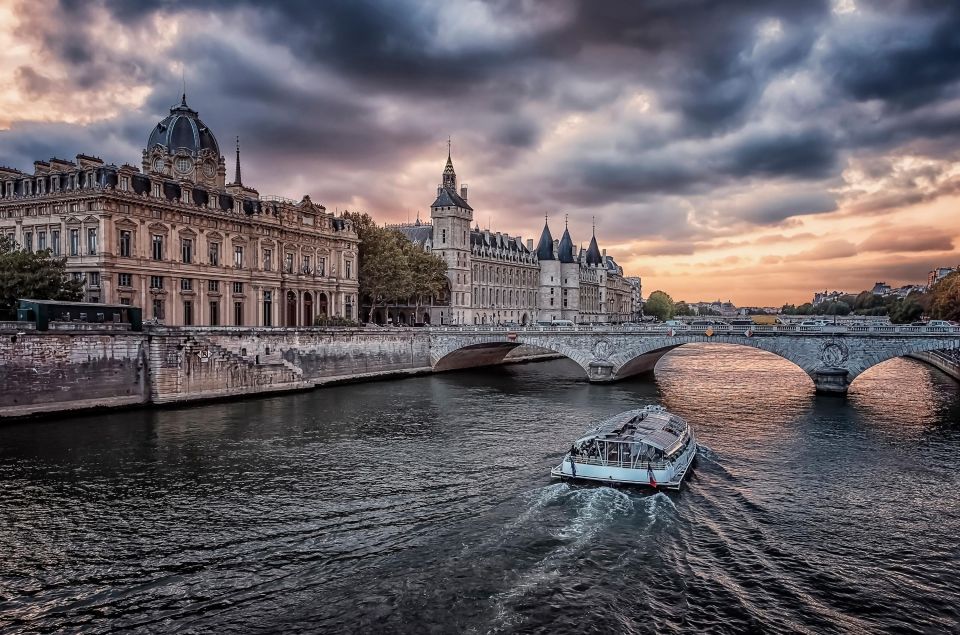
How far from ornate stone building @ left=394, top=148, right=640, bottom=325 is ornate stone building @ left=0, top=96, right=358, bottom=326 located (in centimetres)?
2163

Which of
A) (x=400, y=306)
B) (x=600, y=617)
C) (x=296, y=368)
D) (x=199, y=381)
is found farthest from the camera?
(x=400, y=306)

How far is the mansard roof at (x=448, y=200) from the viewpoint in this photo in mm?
118312

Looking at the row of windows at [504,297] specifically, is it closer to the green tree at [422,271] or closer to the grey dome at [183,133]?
the green tree at [422,271]

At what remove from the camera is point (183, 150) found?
3031 inches

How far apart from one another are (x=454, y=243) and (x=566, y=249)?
131 feet

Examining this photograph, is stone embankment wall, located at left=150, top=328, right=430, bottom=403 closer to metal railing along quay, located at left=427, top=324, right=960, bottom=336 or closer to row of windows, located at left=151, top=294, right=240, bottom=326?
metal railing along quay, located at left=427, top=324, right=960, bottom=336

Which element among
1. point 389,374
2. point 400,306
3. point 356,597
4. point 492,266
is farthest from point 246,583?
point 492,266

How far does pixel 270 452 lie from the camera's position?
112ft

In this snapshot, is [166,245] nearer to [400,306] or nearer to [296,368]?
[296,368]

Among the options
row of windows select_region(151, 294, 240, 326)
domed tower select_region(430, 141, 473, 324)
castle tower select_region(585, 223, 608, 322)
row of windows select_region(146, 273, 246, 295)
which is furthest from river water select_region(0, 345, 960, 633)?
castle tower select_region(585, 223, 608, 322)

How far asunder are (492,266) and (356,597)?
11428 cm

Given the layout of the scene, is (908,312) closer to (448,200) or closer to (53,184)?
(448,200)

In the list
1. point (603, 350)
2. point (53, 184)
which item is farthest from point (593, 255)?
point (53, 184)

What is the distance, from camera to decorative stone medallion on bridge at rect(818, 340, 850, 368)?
54719 millimetres
